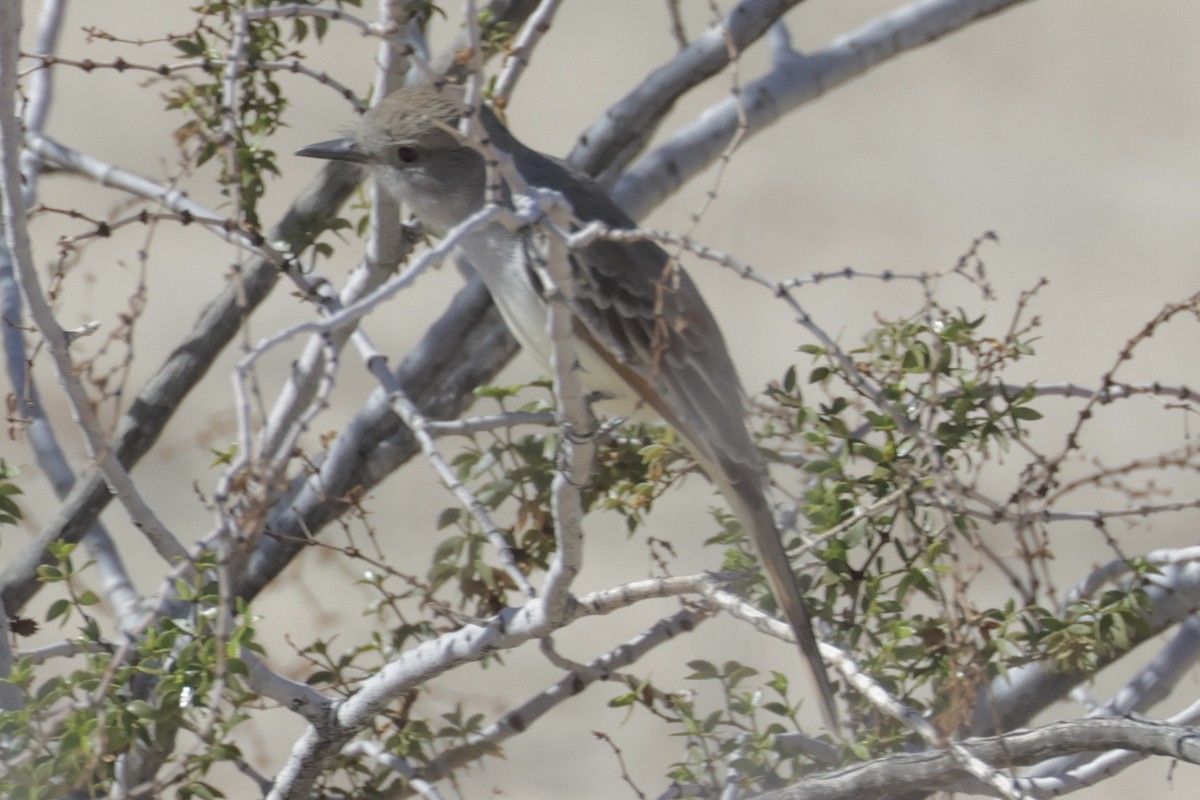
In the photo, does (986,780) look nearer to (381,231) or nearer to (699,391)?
(699,391)

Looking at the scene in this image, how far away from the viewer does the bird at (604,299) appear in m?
3.12

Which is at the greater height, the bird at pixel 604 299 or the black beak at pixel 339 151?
the black beak at pixel 339 151

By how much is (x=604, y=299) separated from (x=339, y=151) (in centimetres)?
78

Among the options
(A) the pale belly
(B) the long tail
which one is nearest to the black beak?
(A) the pale belly

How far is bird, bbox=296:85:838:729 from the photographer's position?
312cm

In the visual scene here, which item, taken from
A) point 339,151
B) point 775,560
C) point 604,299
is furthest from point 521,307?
point 775,560

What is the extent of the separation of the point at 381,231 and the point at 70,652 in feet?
3.73

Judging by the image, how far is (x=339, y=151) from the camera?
11.9ft

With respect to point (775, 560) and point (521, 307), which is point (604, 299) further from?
point (775, 560)

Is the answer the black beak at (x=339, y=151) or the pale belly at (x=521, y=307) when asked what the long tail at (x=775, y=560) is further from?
the black beak at (x=339, y=151)

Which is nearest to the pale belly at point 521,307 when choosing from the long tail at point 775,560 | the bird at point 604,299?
the bird at point 604,299

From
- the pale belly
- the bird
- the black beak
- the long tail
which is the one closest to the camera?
the long tail

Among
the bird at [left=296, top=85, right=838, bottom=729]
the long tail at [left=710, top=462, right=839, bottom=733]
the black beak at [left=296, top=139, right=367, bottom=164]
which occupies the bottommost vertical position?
the long tail at [left=710, top=462, right=839, bottom=733]

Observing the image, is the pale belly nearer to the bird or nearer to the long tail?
the bird
